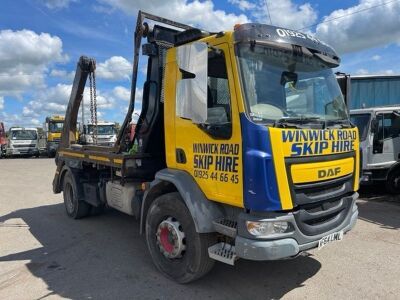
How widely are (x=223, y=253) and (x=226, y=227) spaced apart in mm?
291

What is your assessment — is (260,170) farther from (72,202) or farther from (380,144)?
(380,144)

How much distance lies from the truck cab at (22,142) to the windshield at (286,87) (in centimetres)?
2795

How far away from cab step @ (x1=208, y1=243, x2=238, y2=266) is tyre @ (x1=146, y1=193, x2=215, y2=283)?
114mm

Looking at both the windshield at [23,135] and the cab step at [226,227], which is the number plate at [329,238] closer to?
the cab step at [226,227]

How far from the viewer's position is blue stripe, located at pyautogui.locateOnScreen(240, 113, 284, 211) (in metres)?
3.64

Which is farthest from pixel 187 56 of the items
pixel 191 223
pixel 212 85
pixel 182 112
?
pixel 191 223

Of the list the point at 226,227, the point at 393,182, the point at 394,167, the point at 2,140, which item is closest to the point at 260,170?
the point at 226,227

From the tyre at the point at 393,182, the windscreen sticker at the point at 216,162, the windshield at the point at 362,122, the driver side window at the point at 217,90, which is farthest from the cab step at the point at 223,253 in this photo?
the tyre at the point at 393,182

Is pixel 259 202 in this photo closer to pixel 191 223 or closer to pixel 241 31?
pixel 191 223

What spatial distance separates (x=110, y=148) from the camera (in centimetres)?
627

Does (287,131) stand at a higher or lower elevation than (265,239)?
higher

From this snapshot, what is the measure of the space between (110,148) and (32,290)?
243cm

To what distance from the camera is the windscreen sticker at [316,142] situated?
3789 mm

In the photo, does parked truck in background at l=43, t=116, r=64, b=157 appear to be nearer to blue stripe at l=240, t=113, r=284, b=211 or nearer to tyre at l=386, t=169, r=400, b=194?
tyre at l=386, t=169, r=400, b=194
